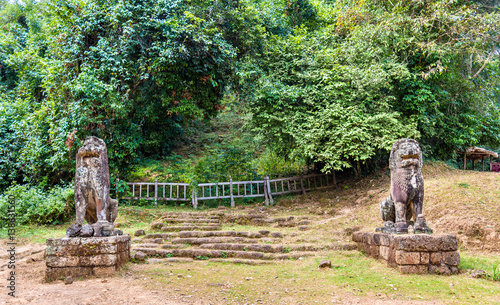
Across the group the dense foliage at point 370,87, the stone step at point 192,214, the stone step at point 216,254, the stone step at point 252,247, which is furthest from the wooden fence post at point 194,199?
the stone step at point 216,254

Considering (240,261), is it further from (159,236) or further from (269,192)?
(269,192)

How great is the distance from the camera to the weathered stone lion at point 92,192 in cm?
467

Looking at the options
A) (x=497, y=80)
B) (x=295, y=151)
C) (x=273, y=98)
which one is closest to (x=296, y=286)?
(x=295, y=151)

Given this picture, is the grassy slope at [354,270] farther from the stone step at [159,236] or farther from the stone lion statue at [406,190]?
the stone step at [159,236]

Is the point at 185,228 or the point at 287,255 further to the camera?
the point at 185,228

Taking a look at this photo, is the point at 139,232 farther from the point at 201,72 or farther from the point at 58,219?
the point at 201,72

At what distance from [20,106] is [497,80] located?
56.9ft

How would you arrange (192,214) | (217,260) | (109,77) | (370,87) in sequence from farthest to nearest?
(109,77), (370,87), (192,214), (217,260)

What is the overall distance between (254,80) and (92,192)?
7.90m

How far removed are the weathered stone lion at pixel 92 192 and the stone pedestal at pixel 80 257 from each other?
159mm

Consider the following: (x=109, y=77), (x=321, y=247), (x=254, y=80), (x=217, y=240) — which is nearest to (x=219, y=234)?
(x=217, y=240)

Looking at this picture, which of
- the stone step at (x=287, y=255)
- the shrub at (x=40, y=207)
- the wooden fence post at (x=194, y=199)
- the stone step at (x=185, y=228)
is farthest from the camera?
the wooden fence post at (x=194, y=199)

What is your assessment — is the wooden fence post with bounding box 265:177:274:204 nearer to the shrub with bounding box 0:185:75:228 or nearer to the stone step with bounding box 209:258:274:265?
the stone step with bounding box 209:258:274:265

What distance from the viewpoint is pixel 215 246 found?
21.7ft
